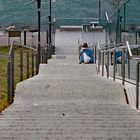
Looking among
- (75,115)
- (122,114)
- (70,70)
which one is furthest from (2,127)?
(70,70)

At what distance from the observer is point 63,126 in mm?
7332

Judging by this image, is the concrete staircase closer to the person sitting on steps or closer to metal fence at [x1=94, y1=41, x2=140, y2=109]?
metal fence at [x1=94, y1=41, x2=140, y2=109]

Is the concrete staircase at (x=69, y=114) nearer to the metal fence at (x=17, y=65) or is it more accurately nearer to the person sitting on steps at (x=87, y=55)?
the metal fence at (x=17, y=65)

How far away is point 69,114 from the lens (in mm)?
8328

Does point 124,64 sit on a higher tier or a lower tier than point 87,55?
higher

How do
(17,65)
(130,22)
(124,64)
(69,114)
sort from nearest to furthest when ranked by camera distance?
(69,114), (124,64), (17,65), (130,22)

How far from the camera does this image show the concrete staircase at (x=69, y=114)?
6953 mm

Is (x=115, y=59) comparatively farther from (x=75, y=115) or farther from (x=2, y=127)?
(x=2, y=127)

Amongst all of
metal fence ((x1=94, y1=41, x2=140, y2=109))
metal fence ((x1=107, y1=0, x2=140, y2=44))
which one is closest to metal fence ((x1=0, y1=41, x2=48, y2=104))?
metal fence ((x1=94, y1=41, x2=140, y2=109))

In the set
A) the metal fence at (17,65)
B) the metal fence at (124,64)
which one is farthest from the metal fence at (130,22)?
the metal fence at (17,65)

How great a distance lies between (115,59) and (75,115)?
5037 millimetres

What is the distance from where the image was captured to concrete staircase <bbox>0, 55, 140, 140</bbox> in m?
6.95

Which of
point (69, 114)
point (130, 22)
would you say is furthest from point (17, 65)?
point (130, 22)

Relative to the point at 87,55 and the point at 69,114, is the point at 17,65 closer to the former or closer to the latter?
the point at 69,114
